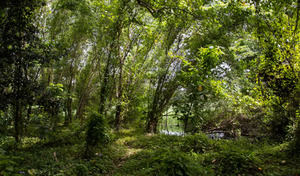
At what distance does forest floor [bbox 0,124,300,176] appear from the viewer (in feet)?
8.03

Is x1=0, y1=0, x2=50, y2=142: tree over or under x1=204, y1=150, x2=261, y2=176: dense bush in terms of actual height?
over

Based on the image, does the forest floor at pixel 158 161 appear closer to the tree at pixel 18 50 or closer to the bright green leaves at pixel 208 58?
the tree at pixel 18 50

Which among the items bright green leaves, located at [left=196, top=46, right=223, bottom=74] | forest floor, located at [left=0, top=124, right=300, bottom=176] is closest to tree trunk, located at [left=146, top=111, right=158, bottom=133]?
forest floor, located at [left=0, top=124, right=300, bottom=176]

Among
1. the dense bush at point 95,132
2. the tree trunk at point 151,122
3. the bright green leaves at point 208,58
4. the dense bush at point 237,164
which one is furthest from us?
the tree trunk at point 151,122

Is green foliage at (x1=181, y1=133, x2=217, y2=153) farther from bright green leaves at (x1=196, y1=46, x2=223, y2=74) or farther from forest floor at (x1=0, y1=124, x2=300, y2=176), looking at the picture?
bright green leaves at (x1=196, y1=46, x2=223, y2=74)

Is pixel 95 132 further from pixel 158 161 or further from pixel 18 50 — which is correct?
pixel 18 50

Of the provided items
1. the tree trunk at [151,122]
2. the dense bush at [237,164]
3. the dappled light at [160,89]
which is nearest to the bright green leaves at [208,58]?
the dappled light at [160,89]

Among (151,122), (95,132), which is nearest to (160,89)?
(151,122)

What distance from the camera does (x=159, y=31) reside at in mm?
7781

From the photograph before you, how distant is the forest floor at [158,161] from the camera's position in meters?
2.45

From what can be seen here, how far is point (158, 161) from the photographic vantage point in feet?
10.2

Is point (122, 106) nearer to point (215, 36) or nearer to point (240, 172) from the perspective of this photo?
point (215, 36)

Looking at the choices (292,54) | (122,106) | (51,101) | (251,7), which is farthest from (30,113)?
(292,54)

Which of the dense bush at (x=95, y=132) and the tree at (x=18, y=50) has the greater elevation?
the tree at (x=18, y=50)
